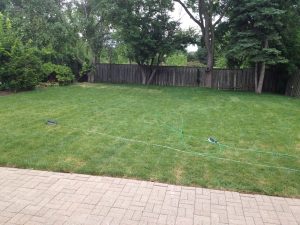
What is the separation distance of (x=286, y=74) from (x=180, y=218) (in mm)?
12641

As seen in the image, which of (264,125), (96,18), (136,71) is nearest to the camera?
(264,125)

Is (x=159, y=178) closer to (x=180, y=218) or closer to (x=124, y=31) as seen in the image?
(x=180, y=218)

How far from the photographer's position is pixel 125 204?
10.3 ft

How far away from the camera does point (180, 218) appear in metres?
2.90

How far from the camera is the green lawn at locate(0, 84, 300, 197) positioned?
393 centimetres

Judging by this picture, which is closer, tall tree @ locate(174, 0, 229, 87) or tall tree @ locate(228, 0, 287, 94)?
tall tree @ locate(228, 0, 287, 94)

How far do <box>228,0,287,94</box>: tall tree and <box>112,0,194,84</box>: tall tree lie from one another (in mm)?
3146

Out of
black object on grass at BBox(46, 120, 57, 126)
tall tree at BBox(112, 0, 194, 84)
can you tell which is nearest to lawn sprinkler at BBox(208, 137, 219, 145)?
black object on grass at BBox(46, 120, 57, 126)

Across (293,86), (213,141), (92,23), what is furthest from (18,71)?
(293,86)

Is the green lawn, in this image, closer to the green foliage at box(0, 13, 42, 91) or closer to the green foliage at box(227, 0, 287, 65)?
the green foliage at box(0, 13, 42, 91)

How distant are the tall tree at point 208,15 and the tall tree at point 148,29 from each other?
2.76 ft

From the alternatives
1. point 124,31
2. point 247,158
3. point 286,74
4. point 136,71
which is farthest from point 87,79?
point 247,158

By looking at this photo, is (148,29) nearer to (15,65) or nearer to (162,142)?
(15,65)

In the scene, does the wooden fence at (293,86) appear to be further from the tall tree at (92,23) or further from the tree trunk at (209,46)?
the tall tree at (92,23)
